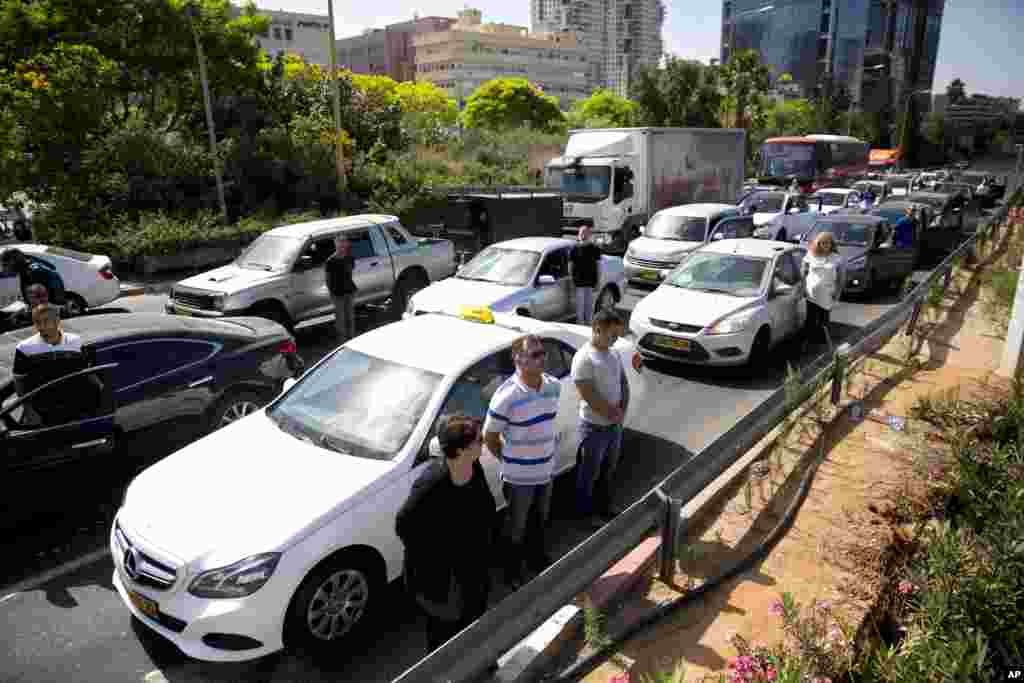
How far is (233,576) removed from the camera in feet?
11.6

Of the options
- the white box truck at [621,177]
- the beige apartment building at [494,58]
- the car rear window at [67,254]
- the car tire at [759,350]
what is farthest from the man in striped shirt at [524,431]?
the beige apartment building at [494,58]

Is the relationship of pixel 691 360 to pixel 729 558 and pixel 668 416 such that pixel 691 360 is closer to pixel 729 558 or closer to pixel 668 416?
pixel 668 416

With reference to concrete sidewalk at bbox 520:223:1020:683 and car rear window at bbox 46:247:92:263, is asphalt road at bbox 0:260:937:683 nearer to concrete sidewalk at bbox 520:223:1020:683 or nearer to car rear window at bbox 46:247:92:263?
concrete sidewalk at bbox 520:223:1020:683

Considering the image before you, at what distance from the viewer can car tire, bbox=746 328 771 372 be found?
8.72m

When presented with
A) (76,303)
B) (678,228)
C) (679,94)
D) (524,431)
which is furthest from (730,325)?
(679,94)

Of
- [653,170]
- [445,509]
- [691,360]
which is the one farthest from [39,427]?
[653,170]

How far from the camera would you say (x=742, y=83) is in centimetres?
4788

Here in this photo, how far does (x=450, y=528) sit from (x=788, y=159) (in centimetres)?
3311

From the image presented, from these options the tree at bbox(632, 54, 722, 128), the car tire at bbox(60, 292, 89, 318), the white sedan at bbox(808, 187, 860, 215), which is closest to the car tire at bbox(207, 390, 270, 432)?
the car tire at bbox(60, 292, 89, 318)

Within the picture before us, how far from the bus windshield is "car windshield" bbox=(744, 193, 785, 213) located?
14318 mm

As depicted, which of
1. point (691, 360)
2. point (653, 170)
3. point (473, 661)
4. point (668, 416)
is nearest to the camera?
point (473, 661)

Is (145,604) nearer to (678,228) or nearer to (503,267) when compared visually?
(503,267)

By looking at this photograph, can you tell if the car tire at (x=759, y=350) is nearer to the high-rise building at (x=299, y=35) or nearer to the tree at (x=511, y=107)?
the tree at (x=511, y=107)

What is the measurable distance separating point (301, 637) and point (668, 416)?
491 centimetres
